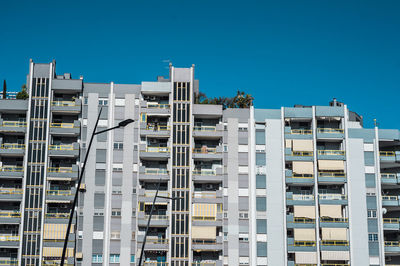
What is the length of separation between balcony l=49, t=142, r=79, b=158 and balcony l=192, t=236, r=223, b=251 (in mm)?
16898

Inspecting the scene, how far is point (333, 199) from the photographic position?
69.6 m

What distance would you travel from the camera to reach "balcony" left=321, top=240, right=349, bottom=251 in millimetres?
67875

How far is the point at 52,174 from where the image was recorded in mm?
66938

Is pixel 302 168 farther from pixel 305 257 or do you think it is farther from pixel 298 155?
pixel 305 257

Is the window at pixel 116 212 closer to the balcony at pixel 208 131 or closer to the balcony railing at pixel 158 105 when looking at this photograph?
the balcony at pixel 208 131

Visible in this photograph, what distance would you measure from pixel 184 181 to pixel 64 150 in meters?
14.1

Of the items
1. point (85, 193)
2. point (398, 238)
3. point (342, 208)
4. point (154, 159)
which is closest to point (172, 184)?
point (154, 159)

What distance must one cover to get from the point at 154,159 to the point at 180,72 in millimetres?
10914

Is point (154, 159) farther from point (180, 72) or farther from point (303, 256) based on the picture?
point (303, 256)

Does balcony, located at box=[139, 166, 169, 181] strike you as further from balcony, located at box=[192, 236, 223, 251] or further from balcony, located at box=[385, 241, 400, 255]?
balcony, located at box=[385, 241, 400, 255]

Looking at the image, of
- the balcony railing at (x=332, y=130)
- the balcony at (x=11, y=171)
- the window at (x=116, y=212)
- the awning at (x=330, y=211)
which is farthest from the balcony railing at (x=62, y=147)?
the awning at (x=330, y=211)

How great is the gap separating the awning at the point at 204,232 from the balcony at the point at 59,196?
1429 centimetres

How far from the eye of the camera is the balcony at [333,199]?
227ft

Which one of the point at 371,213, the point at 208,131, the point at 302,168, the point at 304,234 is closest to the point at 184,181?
the point at 208,131
